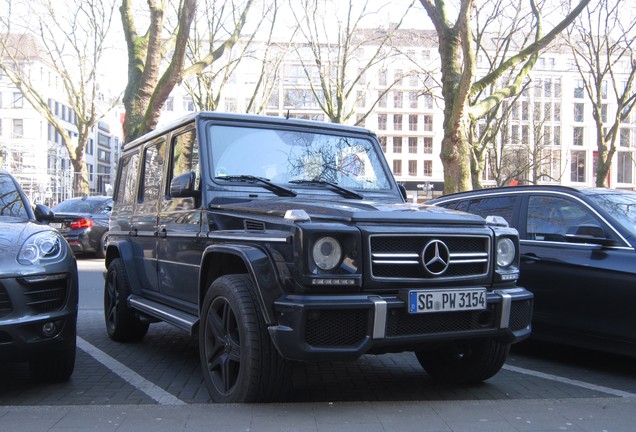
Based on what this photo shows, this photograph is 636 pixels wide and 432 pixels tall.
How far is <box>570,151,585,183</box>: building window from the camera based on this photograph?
73750mm

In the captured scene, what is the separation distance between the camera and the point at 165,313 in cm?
503

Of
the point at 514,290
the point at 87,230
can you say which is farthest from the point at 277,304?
the point at 87,230

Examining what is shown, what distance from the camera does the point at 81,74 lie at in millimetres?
31828

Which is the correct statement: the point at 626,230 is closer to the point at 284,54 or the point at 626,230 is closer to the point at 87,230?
the point at 87,230

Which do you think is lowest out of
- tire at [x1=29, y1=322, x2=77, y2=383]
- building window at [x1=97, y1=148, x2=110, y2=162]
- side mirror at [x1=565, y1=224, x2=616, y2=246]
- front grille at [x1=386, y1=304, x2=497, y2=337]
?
tire at [x1=29, y1=322, x2=77, y2=383]

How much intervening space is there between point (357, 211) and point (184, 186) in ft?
4.81

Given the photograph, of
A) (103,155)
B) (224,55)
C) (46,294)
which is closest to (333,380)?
(46,294)

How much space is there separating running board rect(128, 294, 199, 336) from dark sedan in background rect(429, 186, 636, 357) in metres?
3.12

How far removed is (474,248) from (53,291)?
286cm

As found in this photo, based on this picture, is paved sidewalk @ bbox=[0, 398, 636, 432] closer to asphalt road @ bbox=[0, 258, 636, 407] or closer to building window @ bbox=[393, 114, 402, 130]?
asphalt road @ bbox=[0, 258, 636, 407]

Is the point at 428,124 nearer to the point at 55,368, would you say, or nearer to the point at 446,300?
the point at 55,368

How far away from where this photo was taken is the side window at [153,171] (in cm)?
576

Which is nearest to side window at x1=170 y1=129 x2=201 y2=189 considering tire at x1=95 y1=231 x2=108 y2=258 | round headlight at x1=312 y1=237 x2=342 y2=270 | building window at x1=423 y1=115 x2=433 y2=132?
round headlight at x1=312 y1=237 x2=342 y2=270

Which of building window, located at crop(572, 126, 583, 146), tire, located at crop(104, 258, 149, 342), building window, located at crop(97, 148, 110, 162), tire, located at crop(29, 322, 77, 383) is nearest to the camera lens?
tire, located at crop(29, 322, 77, 383)
